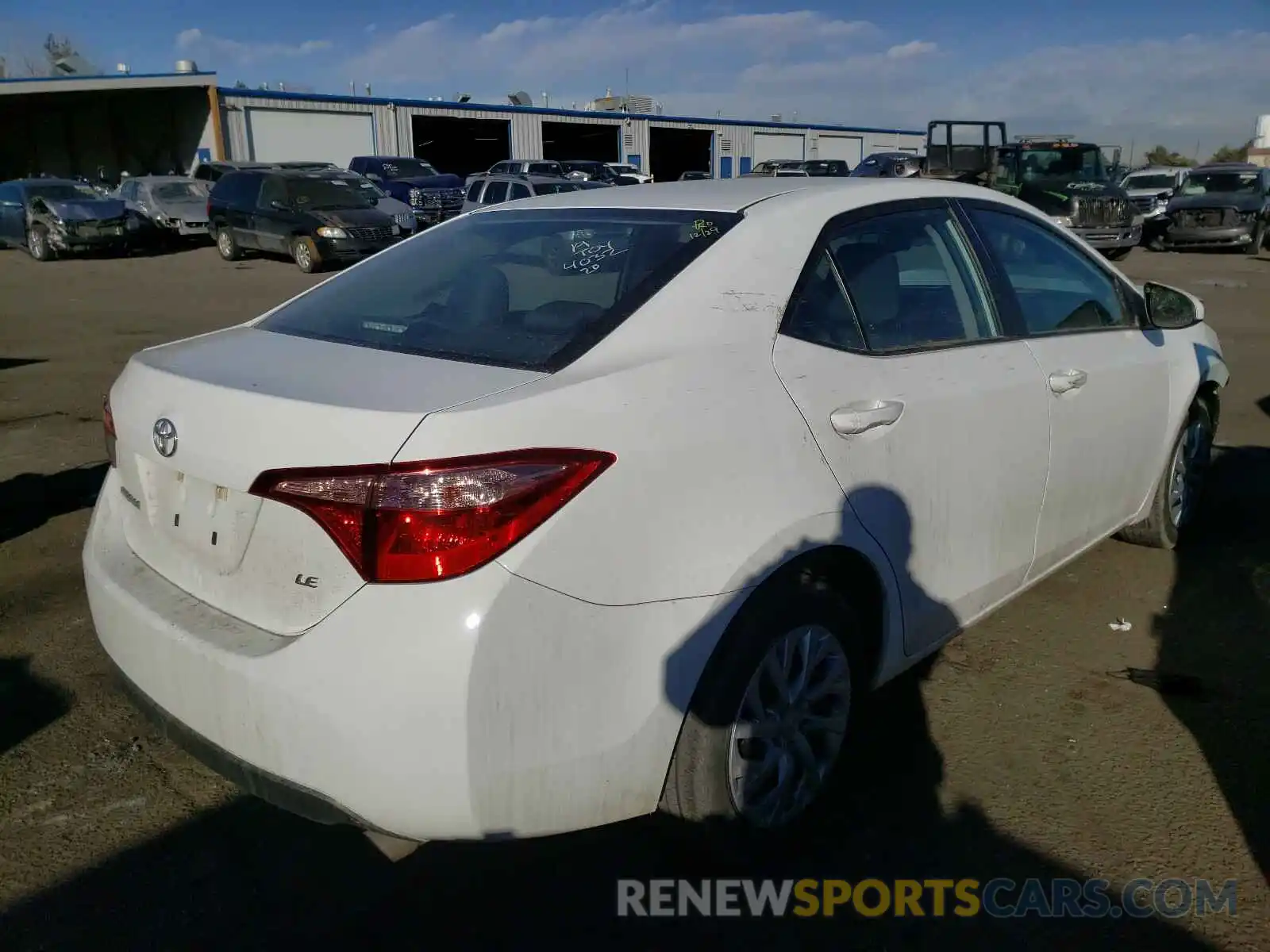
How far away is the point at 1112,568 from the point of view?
462 centimetres

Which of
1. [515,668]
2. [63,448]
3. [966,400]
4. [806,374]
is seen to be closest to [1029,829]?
[966,400]

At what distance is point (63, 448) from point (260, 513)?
5.27 m

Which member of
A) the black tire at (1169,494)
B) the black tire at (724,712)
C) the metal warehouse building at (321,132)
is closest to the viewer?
the black tire at (724,712)

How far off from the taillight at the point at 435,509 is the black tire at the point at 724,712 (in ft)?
1.89

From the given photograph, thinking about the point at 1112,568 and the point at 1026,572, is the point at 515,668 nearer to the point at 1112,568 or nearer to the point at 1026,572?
the point at 1026,572

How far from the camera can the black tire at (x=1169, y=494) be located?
4.42m

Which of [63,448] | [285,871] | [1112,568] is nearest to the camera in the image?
[285,871]

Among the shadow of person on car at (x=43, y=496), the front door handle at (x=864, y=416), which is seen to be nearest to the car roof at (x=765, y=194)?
the front door handle at (x=864, y=416)

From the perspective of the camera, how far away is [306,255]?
1861 centimetres

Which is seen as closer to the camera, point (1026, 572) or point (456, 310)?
point (456, 310)

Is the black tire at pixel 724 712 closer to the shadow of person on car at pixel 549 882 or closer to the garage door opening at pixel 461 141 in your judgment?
the shadow of person on car at pixel 549 882

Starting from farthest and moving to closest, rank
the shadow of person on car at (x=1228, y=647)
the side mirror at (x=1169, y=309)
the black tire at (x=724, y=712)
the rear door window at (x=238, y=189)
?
the rear door window at (x=238, y=189), the side mirror at (x=1169, y=309), the shadow of person on car at (x=1228, y=647), the black tire at (x=724, y=712)

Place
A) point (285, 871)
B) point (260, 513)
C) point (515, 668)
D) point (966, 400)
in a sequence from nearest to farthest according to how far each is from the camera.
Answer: point (515, 668), point (260, 513), point (285, 871), point (966, 400)

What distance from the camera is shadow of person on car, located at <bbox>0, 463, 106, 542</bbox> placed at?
205 inches
